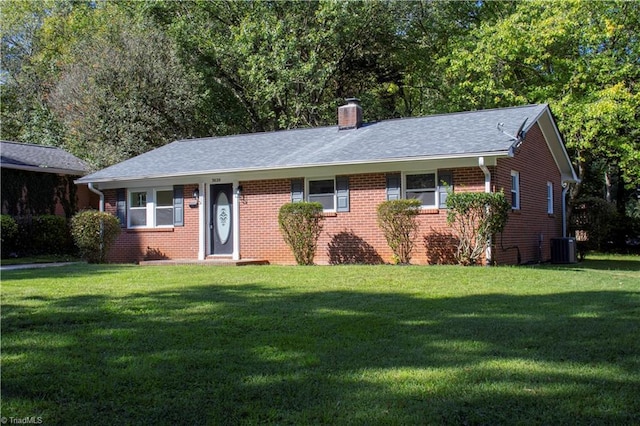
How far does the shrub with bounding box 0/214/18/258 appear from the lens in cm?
1736

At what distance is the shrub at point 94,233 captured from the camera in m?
15.2

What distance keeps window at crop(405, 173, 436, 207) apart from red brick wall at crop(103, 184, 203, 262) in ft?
20.6

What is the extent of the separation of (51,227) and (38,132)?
37.0 feet

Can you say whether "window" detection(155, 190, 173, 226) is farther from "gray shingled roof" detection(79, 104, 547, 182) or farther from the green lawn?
the green lawn

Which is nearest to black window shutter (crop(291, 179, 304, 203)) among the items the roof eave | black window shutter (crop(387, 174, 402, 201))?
the roof eave

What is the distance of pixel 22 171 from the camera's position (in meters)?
19.8

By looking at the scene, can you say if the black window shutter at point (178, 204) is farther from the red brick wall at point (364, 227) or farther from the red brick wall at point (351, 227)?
the red brick wall at point (351, 227)

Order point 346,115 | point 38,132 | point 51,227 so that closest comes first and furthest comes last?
point 346,115
point 51,227
point 38,132

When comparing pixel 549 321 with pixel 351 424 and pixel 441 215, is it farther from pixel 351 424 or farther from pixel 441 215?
pixel 441 215

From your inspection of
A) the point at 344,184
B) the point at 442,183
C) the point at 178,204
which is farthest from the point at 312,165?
the point at 178,204

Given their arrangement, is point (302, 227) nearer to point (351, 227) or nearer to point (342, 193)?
point (351, 227)

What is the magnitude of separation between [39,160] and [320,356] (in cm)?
1929

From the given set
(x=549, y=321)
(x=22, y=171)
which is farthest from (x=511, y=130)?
(x=22, y=171)

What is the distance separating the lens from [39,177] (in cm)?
2045
